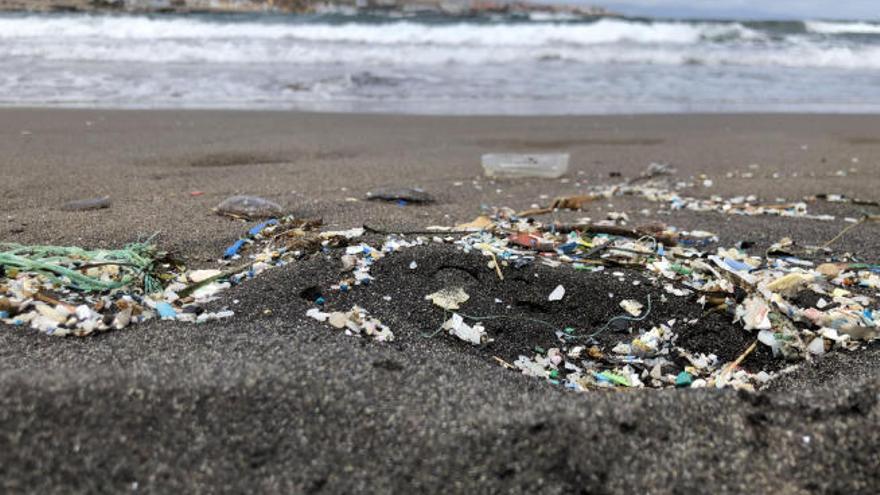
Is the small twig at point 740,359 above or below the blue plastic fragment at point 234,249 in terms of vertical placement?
below

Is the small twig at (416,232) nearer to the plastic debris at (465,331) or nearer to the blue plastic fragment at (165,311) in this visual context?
the plastic debris at (465,331)

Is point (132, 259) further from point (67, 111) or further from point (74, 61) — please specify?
point (74, 61)

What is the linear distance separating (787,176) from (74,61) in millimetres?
12819

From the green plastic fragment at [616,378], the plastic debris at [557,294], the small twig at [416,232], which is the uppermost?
the small twig at [416,232]

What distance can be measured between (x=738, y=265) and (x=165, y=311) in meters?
2.48

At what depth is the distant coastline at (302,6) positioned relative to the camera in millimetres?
21031

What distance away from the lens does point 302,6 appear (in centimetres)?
2453

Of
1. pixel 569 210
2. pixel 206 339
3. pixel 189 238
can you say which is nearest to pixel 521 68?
pixel 569 210

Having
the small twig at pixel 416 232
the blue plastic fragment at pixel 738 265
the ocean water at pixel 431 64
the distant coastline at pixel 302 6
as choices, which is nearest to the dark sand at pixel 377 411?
the small twig at pixel 416 232

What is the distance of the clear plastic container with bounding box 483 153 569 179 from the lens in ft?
18.1

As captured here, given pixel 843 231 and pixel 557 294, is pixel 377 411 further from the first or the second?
pixel 843 231

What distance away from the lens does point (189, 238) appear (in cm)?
320

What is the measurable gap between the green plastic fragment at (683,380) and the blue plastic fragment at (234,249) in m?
2.03

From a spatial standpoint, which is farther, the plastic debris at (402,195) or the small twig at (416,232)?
the plastic debris at (402,195)
